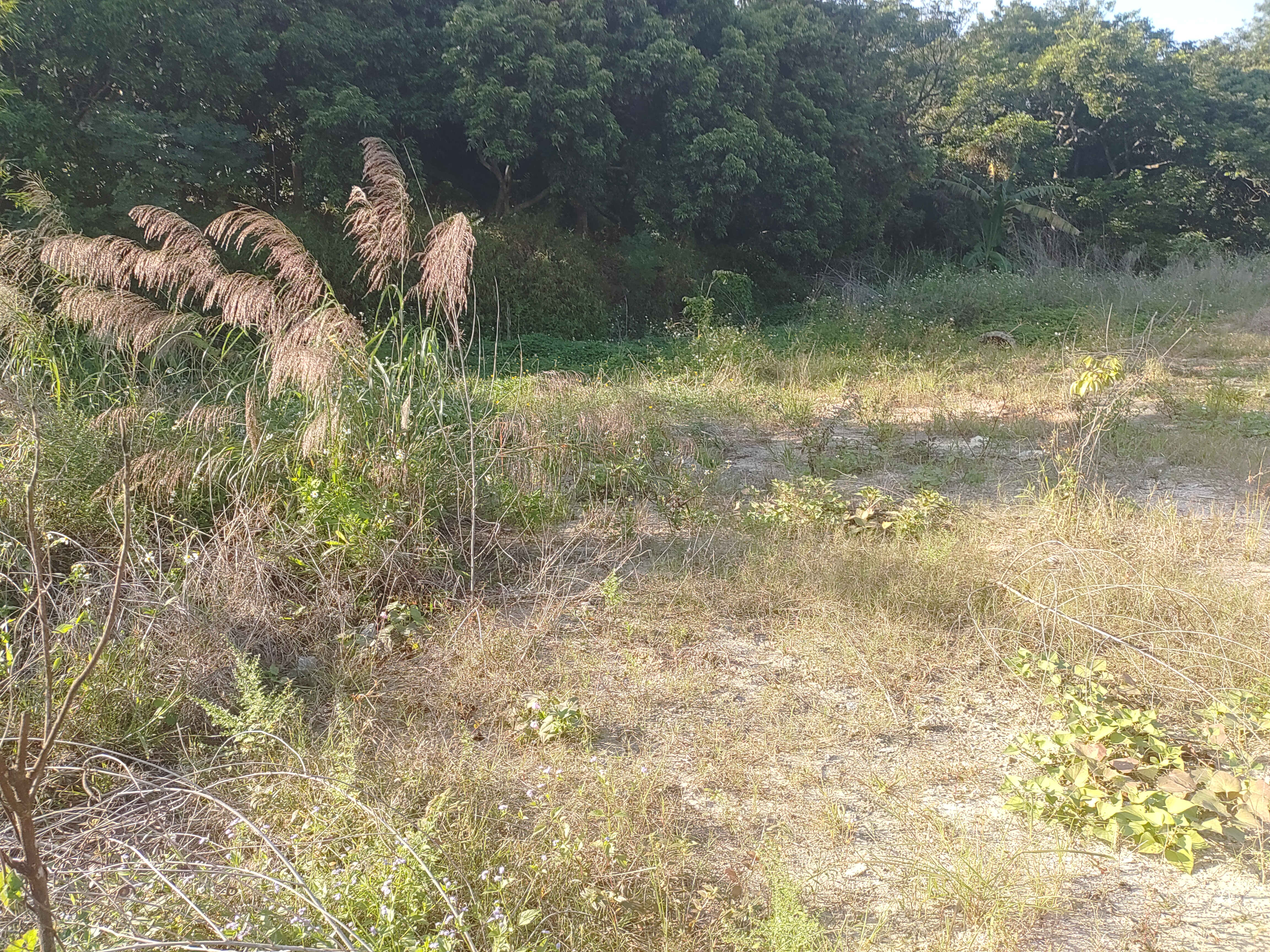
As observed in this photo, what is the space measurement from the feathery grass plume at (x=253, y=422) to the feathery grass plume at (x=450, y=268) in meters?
0.87

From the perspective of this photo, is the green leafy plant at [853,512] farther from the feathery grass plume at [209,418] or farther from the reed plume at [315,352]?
the feathery grass plume at [209,418]

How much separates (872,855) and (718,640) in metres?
1.33

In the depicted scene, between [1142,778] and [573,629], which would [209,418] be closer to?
[573,629]

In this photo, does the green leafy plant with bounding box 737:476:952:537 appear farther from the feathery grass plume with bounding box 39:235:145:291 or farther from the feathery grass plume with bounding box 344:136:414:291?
the feathery grass plume with bounding box 39:235:145:291

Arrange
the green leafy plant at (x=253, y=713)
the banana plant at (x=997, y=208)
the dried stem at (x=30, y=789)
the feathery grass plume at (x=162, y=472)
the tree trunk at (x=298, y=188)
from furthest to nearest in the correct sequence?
the banana plant at (x=997, y=208) → the tree trunk at (x=298, y=188) → the feathery grass plume at (x=162, y=472) → the green leafy plant at (x=253, y=713) → the dried stem at (x=30, y=789)

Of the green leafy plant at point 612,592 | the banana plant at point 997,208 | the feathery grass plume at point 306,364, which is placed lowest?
the green leafy plant at point 612,592

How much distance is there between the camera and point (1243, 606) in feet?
11.0

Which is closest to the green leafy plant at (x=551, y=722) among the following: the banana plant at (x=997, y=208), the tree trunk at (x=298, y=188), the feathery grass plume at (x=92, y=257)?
the feathery grass plume at (x=92, y=257)

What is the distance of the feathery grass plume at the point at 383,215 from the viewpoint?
3.78m

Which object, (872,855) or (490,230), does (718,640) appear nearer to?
(872,855)

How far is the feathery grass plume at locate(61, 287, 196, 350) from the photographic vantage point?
3824mm

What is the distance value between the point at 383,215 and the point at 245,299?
745mm

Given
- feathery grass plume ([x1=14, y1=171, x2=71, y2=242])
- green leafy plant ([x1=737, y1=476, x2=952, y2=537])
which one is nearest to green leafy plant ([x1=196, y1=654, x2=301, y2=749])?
green leafy plant ([x1=737, y1=476, x2=952, y2=537])

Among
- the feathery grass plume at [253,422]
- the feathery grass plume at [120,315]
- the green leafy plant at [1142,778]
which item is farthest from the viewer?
the feathery grass plume at [120,315]
